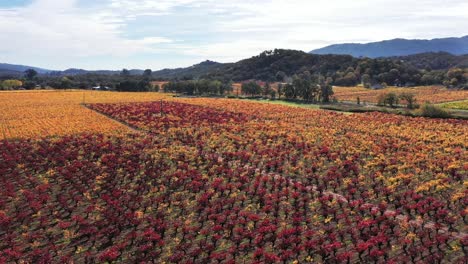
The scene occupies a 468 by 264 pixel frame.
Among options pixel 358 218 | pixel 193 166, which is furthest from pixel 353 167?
pixel 193 166

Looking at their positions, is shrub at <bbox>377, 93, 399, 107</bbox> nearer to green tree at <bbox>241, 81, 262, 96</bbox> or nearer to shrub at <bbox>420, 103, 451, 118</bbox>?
shrub at <bbox>420, 103, 451, 118</bbox>

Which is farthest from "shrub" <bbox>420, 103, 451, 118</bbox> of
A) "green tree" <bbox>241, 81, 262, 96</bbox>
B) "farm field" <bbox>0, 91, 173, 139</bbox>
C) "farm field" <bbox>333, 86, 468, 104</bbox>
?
"green tree" <bbox>241, 81, 262, 96</bbox>

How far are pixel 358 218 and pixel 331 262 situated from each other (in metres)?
4.48

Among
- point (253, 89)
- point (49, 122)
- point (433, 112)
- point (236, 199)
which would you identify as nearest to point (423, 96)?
point (253, 89)

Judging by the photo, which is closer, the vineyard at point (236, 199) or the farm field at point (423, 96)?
the vineyard at point (236, 199)

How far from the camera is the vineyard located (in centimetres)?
1611

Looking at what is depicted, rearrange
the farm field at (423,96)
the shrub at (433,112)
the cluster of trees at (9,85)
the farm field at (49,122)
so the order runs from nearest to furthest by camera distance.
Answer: the farm field at (49,122) < the shrub at (433,112) < the farm field at (423,96) < the cluster of trees at (9,85)

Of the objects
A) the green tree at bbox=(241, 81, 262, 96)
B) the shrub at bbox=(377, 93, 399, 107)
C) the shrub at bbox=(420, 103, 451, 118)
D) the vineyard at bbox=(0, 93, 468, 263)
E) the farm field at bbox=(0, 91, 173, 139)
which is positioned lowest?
the vineyard at bbox=(0, 93, 468, 263)

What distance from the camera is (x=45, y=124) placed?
170 ft

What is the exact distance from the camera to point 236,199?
22.1 m

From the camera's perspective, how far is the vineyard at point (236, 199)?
16109 millimetres

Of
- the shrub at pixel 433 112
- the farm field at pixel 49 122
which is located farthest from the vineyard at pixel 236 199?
the shrub at pixel 433 112

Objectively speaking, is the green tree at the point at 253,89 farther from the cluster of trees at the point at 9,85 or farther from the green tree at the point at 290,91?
the cluster of trees at the point at 9,85

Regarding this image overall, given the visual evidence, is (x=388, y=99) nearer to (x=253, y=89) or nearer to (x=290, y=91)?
(x=290, y=91)
